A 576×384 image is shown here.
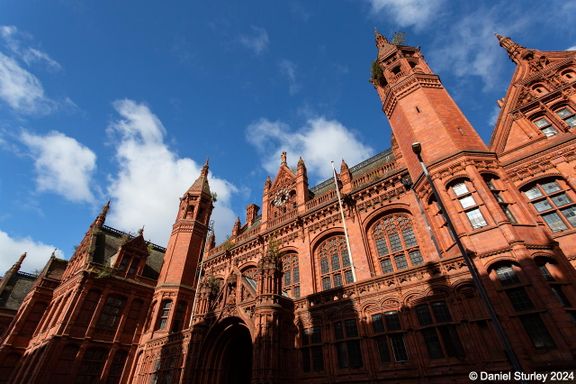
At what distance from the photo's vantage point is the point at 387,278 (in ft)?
49.1

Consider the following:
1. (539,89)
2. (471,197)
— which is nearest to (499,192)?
(471,197)

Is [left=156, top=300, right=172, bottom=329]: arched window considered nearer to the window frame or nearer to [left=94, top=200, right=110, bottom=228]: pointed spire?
[left=94, top=200, right=110, bottom=228]: pointed spire

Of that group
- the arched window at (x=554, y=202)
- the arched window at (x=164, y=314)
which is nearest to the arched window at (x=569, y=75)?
the arched window at (x=554, y=202)

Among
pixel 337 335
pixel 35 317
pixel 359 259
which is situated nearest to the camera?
pixel 337 335

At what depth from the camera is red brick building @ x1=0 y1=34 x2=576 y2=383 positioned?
Result: 1185cm

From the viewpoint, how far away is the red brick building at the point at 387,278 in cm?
1185

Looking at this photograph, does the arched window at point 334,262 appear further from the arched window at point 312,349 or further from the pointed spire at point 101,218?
the pointed spire at point 101,218

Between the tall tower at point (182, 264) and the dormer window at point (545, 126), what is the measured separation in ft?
97.8

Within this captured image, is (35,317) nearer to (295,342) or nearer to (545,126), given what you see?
(295,342)

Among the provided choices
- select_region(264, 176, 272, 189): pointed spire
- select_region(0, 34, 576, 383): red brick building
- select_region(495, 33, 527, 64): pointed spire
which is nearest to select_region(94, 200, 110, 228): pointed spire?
select_region(0, 34, 576, 383): red brick building

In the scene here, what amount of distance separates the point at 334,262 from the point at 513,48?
21.0 meters

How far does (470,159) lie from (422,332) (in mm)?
8944

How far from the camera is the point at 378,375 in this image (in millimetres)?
12953

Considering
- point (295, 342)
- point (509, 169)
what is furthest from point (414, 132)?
point (295, 342)
